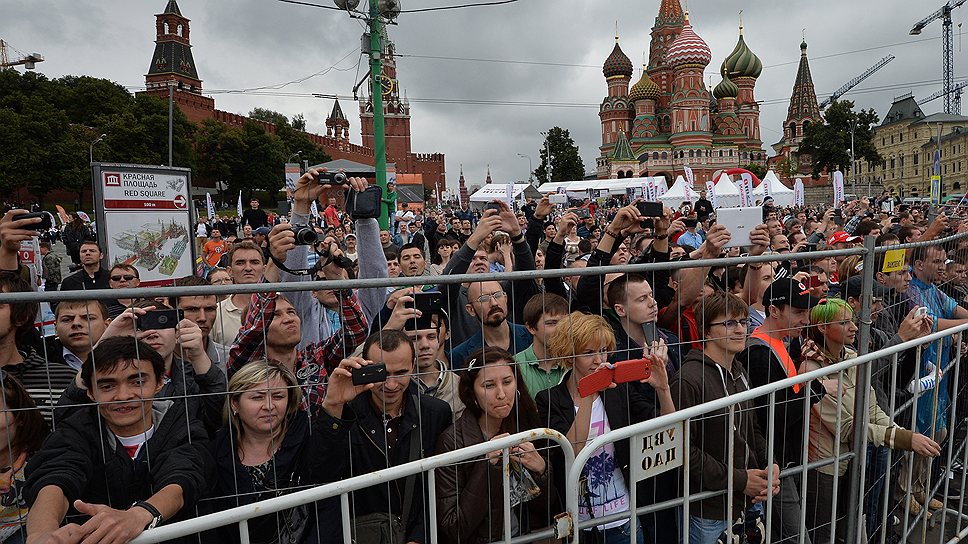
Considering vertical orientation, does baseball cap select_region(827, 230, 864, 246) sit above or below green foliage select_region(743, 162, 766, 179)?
below

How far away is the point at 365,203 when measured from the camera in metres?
3.05

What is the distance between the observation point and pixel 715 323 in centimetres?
285

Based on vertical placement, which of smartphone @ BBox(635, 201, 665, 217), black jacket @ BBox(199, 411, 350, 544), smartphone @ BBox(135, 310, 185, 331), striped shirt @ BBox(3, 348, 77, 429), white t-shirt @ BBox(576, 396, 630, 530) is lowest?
white t-shirt @ BBox(576, 396, 630, 530)

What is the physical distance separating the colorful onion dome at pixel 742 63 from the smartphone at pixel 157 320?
82.3 meters

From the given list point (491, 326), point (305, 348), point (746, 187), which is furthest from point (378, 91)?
point (746, 187)

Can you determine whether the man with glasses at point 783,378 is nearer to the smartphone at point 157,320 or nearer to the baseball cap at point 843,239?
the baseball cap at point 843,239

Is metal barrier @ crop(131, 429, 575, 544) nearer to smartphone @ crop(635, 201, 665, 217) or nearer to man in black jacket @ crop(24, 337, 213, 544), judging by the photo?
man in black jacket @ crop(24, 337, 213, 544)

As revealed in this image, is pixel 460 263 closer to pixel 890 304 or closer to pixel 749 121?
pixel 890 304

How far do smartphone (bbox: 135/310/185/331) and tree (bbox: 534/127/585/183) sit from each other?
6758 centimetres

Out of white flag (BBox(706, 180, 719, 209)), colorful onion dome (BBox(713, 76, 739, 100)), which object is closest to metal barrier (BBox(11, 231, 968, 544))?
white flag (BBox(706, 180, 719, 209))

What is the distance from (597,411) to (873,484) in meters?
1.69

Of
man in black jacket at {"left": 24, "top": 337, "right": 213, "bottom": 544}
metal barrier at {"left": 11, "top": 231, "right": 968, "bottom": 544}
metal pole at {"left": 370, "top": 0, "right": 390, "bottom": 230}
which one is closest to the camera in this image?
metal barrier at {"left": 11, "top": 231, "right": 968, "bottom": 544}

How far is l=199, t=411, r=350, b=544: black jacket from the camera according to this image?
2.01 meters

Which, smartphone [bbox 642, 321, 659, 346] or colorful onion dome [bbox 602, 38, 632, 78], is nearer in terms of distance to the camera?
smartphone [bbox 642, 321, 659, 346]
